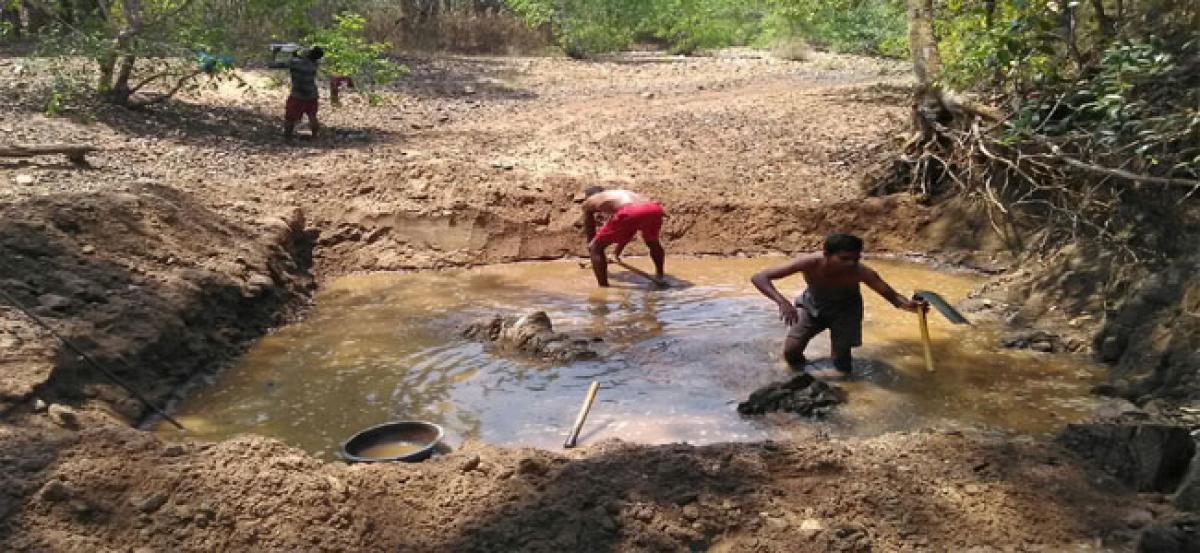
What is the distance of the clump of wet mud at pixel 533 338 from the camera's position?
21.5 ft

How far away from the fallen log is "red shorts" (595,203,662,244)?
17.2 feet

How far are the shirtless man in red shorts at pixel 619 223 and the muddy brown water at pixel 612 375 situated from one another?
0.33 m

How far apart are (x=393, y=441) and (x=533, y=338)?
1.87 m

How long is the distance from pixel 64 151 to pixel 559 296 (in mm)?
5053

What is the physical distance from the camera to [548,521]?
3.74 m

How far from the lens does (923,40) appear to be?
1047cm

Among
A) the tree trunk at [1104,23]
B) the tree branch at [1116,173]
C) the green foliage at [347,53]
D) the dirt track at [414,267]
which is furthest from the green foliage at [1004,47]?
the green foliage at [347,53]

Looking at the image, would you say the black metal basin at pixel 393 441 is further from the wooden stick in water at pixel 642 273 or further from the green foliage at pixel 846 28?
the green foliage at pixel 846 28

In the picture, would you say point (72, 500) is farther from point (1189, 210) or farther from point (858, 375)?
point (1189, 210)

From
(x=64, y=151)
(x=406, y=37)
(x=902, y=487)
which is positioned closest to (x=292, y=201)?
(x=64, y=151)

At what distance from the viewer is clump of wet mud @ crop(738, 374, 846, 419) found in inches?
218

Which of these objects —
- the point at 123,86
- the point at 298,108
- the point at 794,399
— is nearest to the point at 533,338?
the point at 794,399

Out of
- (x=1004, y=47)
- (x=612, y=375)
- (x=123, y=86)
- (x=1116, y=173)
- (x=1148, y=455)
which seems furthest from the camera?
(x=123, y=86)

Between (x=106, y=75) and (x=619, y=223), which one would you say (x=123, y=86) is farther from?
(x=619, y=223)
